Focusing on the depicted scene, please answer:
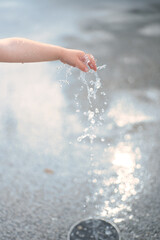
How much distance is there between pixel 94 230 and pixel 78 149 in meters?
0.92

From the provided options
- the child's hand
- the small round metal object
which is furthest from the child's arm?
the small round metal object

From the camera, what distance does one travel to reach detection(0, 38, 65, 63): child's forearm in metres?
1.49

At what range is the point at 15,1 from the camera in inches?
343

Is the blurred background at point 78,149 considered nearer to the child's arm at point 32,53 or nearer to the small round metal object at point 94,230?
the small round metal object at point 94,230

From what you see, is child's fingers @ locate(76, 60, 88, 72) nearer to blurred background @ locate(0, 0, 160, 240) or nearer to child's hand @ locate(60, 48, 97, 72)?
child's hand @ locate(60, 48, 97, 72)

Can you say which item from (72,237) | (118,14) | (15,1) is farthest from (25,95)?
(15,1)

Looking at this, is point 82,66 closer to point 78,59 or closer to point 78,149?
point 78,59

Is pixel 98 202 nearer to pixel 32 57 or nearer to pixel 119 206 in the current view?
pixel 119 206

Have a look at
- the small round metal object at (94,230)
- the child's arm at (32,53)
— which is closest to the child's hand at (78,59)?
the child's arm at (32,53)

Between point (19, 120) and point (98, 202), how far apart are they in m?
1.39

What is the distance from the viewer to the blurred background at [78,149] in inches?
82.2

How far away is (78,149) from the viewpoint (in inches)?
108

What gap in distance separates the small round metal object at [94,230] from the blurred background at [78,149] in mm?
55

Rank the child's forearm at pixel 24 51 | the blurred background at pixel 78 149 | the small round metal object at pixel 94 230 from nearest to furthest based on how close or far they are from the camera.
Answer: the child's forearm at pixel 24 51 < the small round metal object at pixel 94 230 < the blurred background at pixel 78 149
